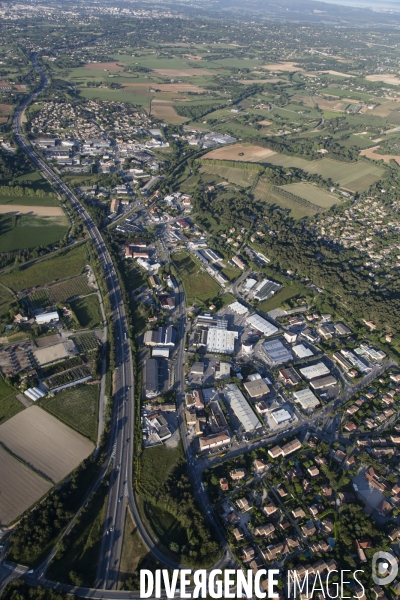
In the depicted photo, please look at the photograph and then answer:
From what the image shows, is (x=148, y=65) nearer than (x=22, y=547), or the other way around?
(x=22, y=547)

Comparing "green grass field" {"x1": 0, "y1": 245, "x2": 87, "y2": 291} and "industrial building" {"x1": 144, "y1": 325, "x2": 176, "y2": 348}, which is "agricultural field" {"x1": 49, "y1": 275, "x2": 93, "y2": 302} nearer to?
"green grass field" {"x1": 0, "y1": 245, "x2": 87, "y2": 291}

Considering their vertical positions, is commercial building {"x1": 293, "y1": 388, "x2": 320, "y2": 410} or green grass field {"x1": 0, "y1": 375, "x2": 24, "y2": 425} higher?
commercial building {"x1": 293, "y1": 388, "x2": 320, "y2": 410}

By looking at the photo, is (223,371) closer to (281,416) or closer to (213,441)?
(281,416)

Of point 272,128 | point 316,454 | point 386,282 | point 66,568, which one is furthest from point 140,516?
point 272,128

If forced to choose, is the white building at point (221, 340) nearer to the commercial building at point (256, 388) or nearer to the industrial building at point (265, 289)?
the commercial building at point (256, 388)

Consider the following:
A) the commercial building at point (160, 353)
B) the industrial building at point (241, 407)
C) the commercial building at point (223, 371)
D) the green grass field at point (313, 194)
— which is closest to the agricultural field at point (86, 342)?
the commercial building at point (160, 353)

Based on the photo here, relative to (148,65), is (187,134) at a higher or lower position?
lower

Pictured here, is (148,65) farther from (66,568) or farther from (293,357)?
(66,568)

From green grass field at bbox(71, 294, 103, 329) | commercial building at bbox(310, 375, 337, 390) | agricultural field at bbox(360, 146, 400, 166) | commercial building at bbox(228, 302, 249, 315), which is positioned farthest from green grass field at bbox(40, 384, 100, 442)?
agricultural field at bbox(360, 146, 400, 166)
